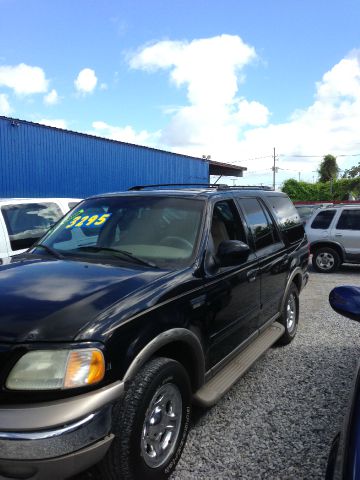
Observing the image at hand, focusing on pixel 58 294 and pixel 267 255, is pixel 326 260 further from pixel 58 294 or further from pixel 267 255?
pixel 58 294

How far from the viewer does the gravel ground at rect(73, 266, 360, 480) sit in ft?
9.14

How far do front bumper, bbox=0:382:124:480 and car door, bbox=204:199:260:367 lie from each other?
1243mm

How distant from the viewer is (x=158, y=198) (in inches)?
144

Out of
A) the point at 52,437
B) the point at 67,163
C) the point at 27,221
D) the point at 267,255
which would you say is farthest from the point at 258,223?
the point at 67,163

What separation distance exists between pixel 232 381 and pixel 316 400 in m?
0.98

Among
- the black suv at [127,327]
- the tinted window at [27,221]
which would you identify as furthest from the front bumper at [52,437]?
the tinted window at [27,221]

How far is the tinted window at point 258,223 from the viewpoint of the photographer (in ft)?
13.6

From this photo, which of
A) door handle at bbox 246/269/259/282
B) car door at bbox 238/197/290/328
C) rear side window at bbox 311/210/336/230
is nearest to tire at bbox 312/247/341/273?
rear side window at bbox 311/210/336/230

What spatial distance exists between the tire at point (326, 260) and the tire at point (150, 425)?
8.92 metres

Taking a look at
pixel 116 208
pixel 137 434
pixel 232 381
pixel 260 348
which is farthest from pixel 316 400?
pixel 116 208

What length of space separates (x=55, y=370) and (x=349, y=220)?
10.1 m

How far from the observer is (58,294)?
243 cm

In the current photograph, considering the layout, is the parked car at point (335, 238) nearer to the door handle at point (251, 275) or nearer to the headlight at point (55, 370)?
the door handle at point (251, 275)

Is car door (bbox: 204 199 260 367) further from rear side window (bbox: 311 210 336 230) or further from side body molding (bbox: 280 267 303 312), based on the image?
rear side window (bbox: 311 210 336 230)
